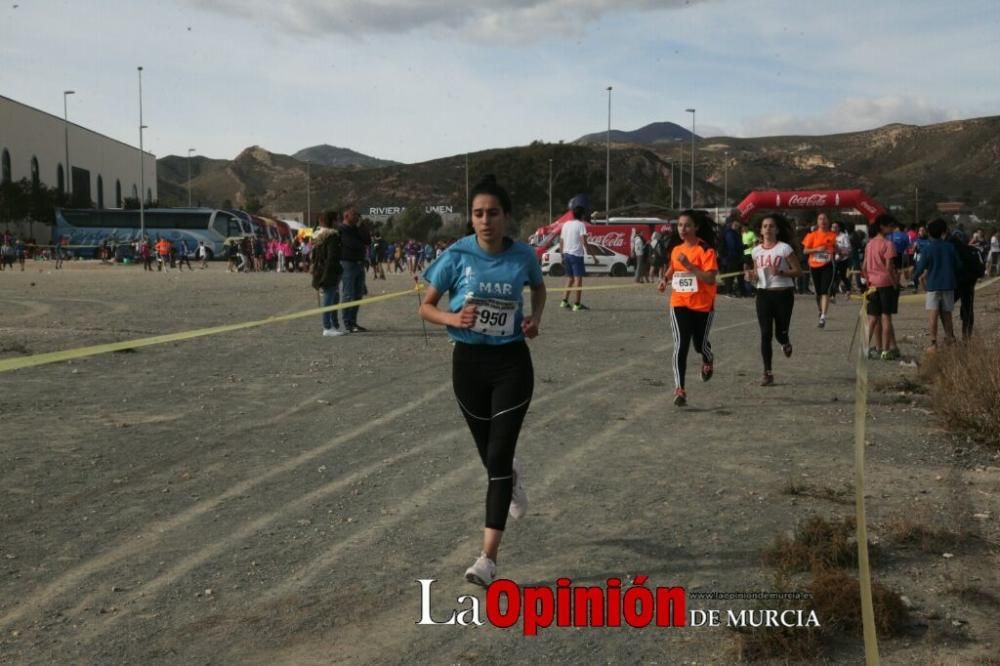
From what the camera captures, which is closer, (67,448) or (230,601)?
(230,601)

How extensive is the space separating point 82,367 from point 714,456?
7.23 meters

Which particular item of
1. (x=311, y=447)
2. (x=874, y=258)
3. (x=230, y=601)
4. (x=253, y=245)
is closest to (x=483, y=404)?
(x=230, y=601)

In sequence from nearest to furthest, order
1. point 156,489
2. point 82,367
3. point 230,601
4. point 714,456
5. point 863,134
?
point 230,601
point 156,489
point 714,456
point 82,367
point 863,134

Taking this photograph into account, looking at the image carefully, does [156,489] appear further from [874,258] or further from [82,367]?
[874,258]

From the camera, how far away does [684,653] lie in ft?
13.4

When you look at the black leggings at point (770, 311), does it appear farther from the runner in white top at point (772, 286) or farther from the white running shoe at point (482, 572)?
the white running shoe at point (482, 572)

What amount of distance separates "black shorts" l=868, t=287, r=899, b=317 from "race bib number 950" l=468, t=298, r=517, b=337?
9315 mm

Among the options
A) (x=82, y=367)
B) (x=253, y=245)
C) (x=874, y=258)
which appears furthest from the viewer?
(x=253, y=245)

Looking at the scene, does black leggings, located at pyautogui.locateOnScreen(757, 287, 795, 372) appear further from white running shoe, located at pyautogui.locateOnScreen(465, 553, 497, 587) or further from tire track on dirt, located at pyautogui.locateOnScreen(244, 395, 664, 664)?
white running shoe, located at pyautogui.locateOnScreen(465, 553, 497, 587)

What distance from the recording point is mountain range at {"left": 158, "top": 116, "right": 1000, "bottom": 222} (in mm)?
111688

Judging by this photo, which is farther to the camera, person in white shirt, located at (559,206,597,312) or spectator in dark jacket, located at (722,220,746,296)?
spectator in dark jacket, located at (722,220,746,296)

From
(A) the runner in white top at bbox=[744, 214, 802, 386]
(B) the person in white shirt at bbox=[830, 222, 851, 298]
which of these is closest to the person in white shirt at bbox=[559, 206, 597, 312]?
(B) the person in white shirt at bbox=[830, 222, 851, 298]

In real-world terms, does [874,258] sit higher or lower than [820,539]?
higher

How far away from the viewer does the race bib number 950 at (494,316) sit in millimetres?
5109
